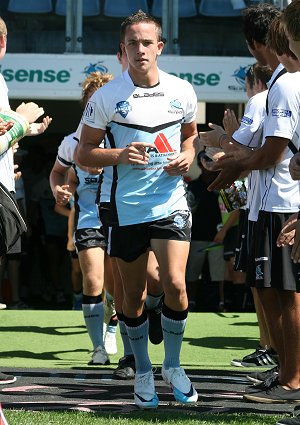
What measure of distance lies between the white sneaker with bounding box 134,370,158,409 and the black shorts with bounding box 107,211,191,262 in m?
0.69

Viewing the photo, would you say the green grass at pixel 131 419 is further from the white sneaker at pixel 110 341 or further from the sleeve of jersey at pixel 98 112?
the white sneaker at pixel 110 341

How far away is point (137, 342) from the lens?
251 inches

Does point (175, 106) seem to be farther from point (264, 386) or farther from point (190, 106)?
point (264, 386)

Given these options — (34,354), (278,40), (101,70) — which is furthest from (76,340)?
(278,40)

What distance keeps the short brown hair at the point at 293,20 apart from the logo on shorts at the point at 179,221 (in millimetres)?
1926

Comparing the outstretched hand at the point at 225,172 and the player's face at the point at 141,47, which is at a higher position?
the player's face at the point at 141,47

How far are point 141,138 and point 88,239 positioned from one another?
7.80 ft

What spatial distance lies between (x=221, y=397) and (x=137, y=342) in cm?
61

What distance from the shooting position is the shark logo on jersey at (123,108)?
6289 mm

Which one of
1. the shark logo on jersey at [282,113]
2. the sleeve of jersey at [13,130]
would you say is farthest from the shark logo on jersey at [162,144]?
the sleeve of jersey at [13,130]

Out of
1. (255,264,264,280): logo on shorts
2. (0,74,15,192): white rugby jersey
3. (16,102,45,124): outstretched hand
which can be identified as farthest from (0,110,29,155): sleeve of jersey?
(255,264,264,280): logo on shorts

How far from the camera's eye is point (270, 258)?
6.32 meters

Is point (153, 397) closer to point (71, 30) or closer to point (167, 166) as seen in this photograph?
point (167, 166)

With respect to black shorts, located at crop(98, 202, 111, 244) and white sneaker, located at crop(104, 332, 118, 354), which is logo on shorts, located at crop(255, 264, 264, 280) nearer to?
black shorts, located at crop(98, 202, 111, 244)
